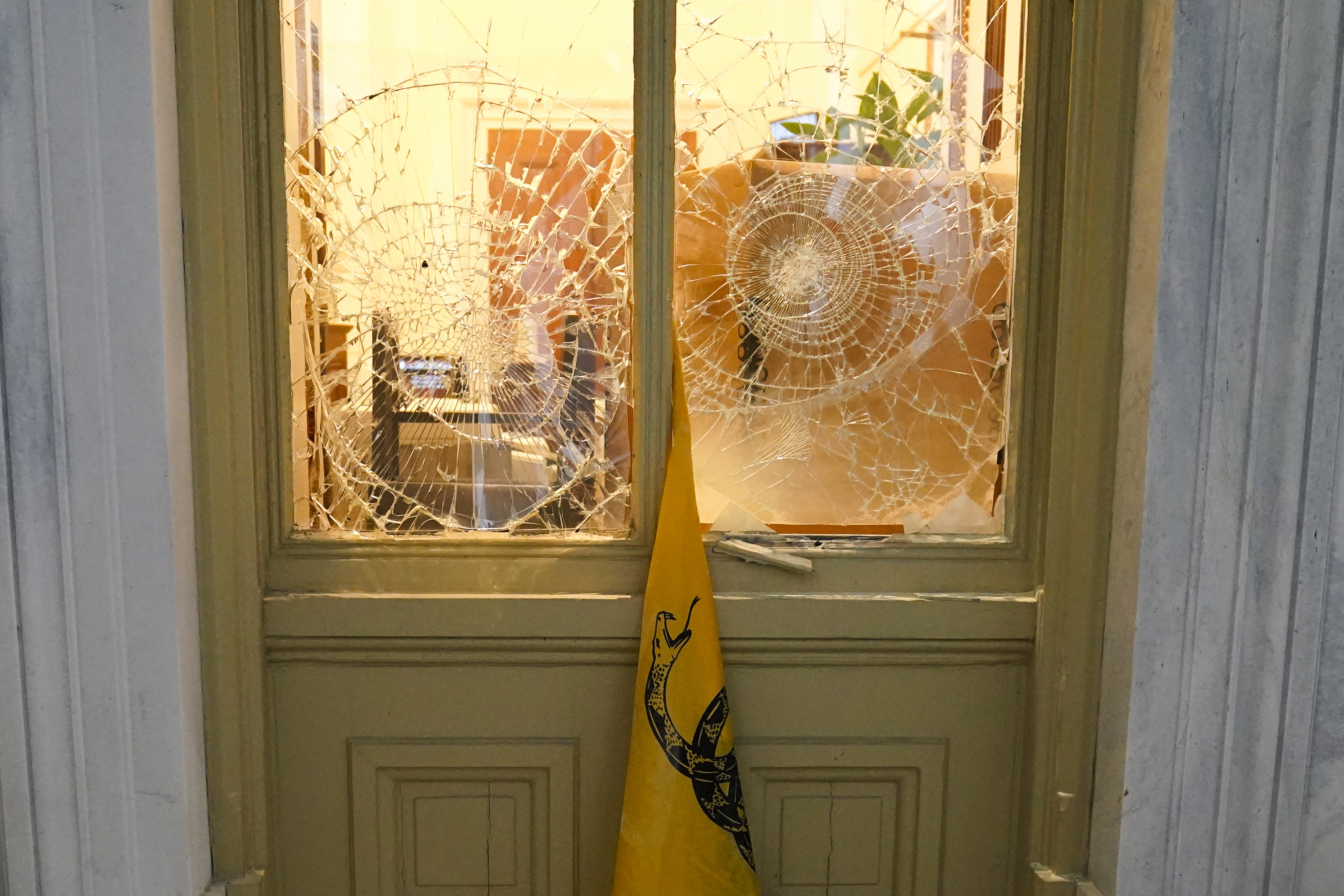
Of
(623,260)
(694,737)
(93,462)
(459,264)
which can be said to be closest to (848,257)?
(623,260)

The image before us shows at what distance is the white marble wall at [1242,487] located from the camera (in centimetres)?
128

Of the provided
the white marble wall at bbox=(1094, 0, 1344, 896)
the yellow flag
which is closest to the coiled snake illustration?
the yellow flag

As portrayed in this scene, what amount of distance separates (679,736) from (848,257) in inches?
35.3

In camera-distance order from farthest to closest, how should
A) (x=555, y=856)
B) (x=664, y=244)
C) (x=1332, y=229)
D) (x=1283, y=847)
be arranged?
(x=555, y=856) < (x=664, y=244) < (x=1283, y=847) < (x=1332, y=229)

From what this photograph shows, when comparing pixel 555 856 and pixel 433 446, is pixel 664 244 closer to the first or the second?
pixel 433 446

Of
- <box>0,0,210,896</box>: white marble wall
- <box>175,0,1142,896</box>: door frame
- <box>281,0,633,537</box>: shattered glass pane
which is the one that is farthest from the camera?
<box>281,0,633,537</box>: shattered glass pane

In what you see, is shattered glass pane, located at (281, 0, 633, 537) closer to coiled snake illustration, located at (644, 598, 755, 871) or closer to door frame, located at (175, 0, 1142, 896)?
door frame, located at (175, 0, 1142, 896)

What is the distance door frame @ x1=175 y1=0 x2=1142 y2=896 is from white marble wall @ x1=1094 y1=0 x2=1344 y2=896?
82mm

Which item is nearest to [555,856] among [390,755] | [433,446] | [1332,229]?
[390,755]

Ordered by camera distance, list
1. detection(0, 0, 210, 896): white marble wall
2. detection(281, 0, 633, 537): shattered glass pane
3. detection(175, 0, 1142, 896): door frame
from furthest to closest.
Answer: detection(281, 0, 633, 537): shattered glass pane, detection(175, 0, 1142, 896): door frame, detection(0, 0, 210, 896): white marble wall

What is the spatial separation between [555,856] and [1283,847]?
1239 mm

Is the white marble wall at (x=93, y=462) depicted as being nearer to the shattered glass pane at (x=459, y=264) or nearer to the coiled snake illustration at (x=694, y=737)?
the shattered glass pane at (x=459, y=264)

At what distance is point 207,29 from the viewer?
1.34m

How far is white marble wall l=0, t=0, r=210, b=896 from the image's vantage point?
1.23 m
